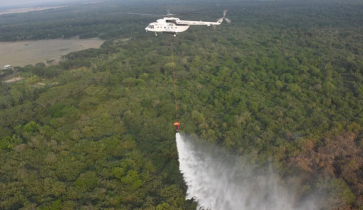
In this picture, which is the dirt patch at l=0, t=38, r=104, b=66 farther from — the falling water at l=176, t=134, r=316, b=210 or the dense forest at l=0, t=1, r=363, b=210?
the falling water at l=176, t=134, r=316, b=210

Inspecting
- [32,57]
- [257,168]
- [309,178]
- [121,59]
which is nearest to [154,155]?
[257,168]

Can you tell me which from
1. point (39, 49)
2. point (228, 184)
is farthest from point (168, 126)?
point (39, 49)

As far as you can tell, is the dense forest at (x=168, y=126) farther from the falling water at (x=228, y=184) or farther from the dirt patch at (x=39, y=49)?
the dirt patch at (x=39, y=49)

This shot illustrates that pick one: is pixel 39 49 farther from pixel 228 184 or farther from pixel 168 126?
pixel 228 184

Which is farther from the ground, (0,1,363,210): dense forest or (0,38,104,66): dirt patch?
(0,38,104,66): dirt patch

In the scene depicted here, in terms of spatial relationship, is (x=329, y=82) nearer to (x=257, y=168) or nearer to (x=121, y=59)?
(x=257, y=168)

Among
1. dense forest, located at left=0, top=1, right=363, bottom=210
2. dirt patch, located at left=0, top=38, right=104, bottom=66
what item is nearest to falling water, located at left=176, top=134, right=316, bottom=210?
dense forest, located at left=0, top=1, right=363, bottom=210

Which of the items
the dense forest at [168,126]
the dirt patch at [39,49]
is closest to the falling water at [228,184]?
the dense forest at [168,126]
